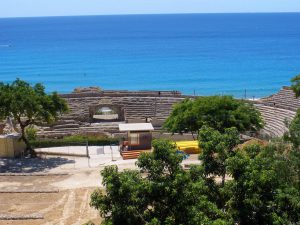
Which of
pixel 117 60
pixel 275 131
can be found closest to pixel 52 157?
pixel 275 131

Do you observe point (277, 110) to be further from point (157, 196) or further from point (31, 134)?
point (157, 196)

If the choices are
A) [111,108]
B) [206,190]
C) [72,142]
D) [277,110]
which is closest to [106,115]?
[111,108]

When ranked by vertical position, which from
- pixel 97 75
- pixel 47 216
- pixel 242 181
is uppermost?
pixel 97 75

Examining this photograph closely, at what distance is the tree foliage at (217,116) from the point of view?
1468 inches

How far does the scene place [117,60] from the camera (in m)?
133

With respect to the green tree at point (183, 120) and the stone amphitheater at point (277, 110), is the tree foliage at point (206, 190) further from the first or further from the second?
the stone amphitheater at point (277, 110)

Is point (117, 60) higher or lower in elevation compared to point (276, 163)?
higher

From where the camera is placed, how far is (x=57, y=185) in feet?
97.5

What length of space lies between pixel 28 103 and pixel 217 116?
1340 cm

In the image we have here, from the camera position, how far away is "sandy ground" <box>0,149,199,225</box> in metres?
24.5

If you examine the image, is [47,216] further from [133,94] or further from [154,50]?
[154,50]

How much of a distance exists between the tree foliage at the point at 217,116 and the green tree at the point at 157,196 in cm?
2046

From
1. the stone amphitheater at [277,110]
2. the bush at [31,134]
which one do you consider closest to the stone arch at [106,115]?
the bush at [31,134]

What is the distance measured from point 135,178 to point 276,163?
5174mm
